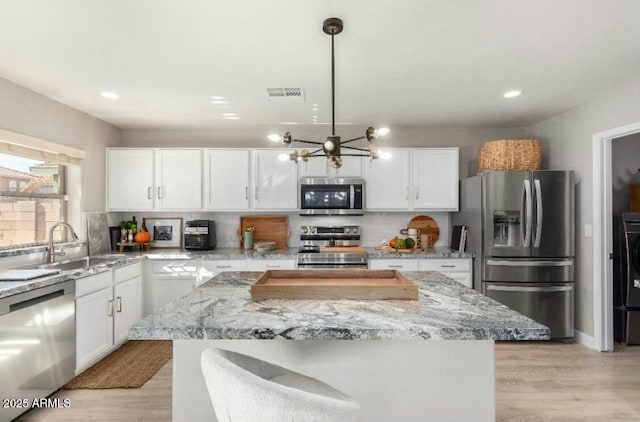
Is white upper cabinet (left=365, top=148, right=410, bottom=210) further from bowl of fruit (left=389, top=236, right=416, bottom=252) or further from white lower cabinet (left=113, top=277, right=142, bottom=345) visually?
white lower cabinet (left=113, top=277, right=142, bottom=345)

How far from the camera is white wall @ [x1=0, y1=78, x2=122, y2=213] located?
3012mm

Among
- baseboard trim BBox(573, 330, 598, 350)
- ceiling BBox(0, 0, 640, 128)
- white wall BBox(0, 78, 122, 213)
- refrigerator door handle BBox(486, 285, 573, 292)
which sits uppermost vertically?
ceiling BBox(0, 0, 640, 128)

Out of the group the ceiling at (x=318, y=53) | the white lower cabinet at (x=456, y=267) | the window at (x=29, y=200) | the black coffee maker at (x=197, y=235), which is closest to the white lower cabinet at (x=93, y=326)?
the window at (x=29, y=200)

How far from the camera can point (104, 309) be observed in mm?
3273

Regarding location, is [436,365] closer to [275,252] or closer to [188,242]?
[275,252]

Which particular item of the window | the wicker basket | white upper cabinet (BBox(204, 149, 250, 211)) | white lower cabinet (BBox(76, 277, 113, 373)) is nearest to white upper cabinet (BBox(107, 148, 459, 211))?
white upper cabinet (BBox(204, 149, 250, 211))

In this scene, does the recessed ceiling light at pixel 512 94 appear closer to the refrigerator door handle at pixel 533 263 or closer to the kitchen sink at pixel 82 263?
the refrigerator door handle at pixel 533 263

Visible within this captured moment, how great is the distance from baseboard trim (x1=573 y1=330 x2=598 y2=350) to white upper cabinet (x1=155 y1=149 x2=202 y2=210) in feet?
14.2

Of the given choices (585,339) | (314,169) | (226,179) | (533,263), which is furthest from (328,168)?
(585,339)

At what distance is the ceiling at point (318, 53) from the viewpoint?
199cm

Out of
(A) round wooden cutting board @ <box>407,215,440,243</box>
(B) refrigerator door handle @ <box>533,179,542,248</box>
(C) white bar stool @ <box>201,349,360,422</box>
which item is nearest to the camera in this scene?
(C) white bar stool @ <box>201,349,360,422</box>

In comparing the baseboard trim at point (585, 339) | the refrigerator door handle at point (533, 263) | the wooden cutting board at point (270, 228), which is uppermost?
the wooden cutting board at point (270, 228)

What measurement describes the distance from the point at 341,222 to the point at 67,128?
313 cm

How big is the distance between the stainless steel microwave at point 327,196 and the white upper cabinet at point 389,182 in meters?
0.17
